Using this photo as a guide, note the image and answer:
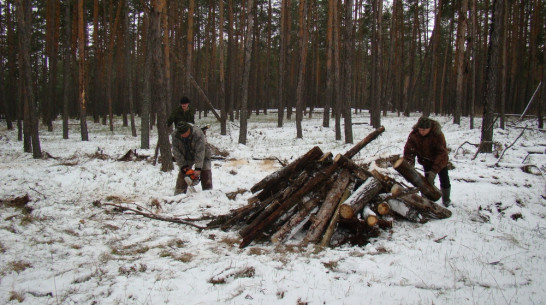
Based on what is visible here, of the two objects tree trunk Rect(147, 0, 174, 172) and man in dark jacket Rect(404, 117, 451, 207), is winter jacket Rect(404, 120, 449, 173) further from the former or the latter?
tree trunk Rect(147, 0, 174, 172)

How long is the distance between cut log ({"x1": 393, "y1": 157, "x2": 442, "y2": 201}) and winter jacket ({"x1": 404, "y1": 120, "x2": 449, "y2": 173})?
0.30m

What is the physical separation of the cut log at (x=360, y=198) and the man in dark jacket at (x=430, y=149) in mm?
1148

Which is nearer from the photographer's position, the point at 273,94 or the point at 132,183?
the point at 132,183

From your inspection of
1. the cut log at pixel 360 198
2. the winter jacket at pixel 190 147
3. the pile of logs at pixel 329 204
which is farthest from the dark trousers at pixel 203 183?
the cut log at pixel 360 198

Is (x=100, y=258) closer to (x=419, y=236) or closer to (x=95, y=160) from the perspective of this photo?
(x=419, y=236)

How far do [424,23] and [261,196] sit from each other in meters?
32.1

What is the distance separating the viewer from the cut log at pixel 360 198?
4801mm

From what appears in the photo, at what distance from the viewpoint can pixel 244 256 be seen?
4.41m

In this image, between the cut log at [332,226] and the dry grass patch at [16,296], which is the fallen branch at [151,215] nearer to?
the cut log at [332,226]

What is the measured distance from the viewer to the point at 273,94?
51000 mm

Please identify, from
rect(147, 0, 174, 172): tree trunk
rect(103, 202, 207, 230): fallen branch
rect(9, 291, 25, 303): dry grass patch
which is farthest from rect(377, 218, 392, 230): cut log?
rect(147, 0, 174, 172): tree trunk

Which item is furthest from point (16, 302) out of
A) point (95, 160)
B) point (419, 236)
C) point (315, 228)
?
point (95, 160)

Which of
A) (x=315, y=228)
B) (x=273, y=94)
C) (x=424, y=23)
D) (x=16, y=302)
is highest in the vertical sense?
(x=424, y=23)

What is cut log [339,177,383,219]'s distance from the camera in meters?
4.80
